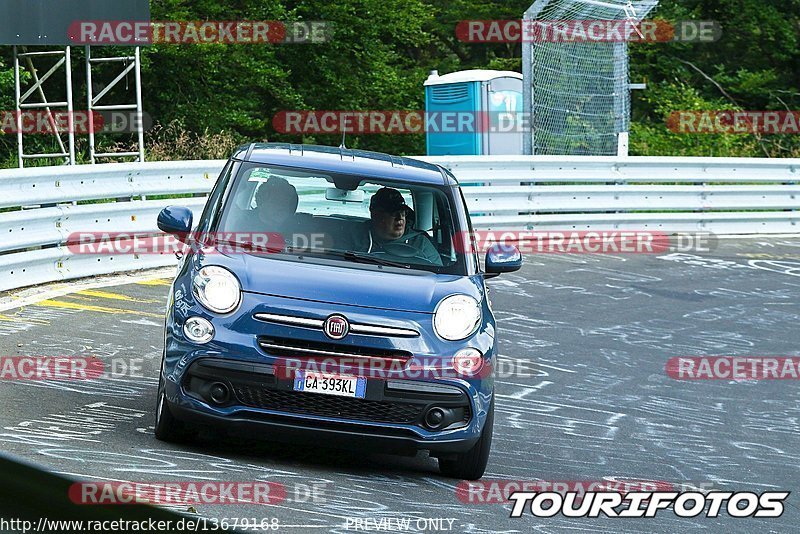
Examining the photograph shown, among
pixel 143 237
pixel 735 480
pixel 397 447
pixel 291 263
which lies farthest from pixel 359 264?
pixel 143 237

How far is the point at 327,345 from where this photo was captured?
5855mm

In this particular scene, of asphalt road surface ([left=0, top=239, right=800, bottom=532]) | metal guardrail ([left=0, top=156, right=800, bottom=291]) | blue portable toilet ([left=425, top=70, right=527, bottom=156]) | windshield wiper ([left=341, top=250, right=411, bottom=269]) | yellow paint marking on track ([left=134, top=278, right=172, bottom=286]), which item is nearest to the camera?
asphalt road surface ([left=0, top=239, right=800, bottom=532])

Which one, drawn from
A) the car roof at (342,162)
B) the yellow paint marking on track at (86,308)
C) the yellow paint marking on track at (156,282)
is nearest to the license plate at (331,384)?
the car roof at (342,162)

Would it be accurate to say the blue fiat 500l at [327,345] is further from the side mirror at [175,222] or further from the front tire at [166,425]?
the side mirror at [175,222]

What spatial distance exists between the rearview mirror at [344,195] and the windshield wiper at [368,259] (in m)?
0.45

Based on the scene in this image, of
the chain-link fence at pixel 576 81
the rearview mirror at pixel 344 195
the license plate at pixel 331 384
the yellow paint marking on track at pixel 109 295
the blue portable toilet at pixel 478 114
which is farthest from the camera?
the blue portable toilet at pixel 478 114

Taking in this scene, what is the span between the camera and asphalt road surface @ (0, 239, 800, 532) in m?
5.67

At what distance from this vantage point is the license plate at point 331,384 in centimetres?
582

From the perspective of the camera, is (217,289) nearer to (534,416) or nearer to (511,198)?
(534,416)

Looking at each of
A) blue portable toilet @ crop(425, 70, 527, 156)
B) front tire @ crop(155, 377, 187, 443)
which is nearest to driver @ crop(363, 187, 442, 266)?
front tire @ crop(155, 377, 187, 443)

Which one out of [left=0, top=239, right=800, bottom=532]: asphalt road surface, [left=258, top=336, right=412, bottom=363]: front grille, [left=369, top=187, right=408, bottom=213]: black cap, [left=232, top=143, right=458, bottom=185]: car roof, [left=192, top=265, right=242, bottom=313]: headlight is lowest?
[left=0, top=239, right=800, bottom=532]: asphalt road surface

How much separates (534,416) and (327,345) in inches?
106

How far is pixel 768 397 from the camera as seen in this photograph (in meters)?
9.48

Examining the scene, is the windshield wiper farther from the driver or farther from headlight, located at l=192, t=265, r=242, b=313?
headlight, located at l=192, t=265, r=242, b=313
